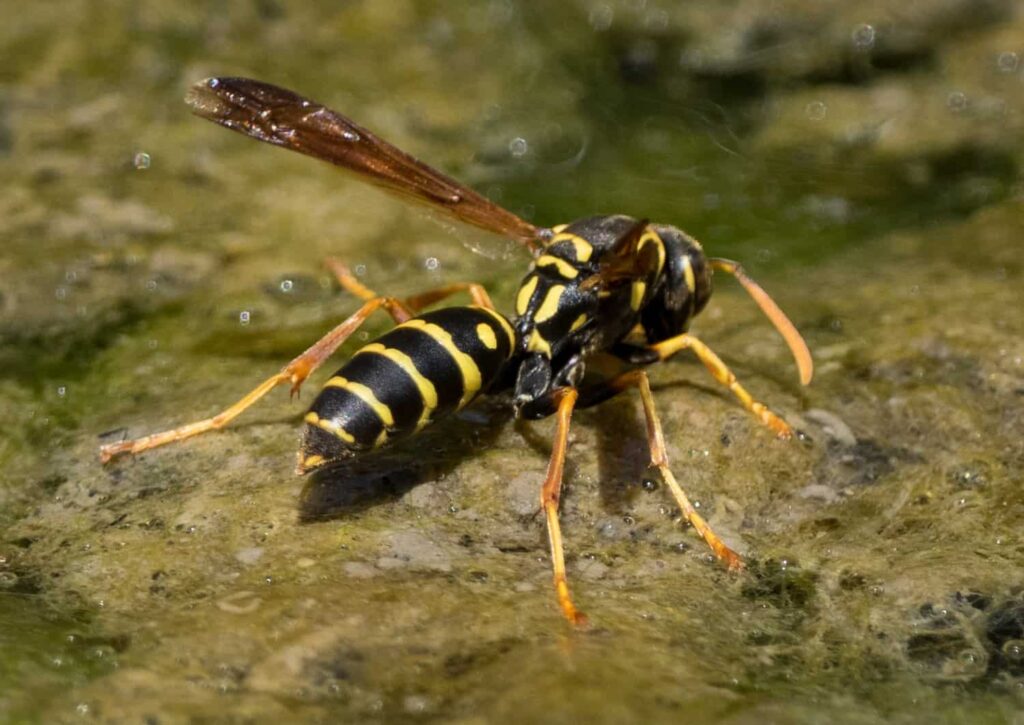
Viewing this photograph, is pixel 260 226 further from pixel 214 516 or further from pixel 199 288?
pixel 214 516

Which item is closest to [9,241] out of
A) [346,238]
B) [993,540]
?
[346,238]

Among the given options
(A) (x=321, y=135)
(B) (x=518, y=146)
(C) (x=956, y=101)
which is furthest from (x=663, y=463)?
(C) (x=956, y=101)

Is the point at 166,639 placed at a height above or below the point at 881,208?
below

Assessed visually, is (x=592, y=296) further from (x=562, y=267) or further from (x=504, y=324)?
(x=504, y=324)

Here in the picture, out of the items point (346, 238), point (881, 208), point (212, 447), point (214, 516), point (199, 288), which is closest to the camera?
point (214, 516)

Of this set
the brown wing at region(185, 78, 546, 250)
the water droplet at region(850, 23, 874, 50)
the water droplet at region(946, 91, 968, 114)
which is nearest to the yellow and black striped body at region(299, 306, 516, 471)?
the brown wing at region(185, 78, 546, 250)

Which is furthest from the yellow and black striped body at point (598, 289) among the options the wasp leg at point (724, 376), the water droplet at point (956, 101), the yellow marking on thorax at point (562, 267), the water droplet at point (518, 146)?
the water droplet at point (956, 101)
